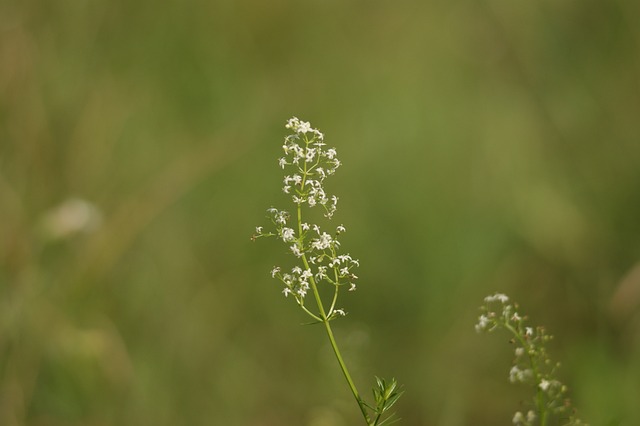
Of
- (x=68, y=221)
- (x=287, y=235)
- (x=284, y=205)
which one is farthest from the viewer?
(x=284, y=205)

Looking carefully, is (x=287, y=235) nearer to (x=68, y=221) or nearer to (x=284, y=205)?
(x=68, y=221)

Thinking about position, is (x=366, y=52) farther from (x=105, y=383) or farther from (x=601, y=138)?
(x=105, y=383)

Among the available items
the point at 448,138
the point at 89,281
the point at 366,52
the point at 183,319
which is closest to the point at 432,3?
the point at 366,52

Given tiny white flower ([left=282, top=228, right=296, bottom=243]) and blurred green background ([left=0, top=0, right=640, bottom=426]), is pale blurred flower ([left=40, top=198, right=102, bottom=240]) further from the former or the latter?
tiny white flower ([left=282, top=228, right=296, bottom=243])

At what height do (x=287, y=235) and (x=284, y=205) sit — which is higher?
(x=284, y=205)

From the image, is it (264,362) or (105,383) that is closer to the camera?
(105,383)

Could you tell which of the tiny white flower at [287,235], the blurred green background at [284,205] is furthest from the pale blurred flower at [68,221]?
the tiny white flower at [287,235]

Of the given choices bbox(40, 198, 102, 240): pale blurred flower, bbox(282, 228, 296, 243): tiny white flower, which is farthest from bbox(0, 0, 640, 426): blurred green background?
bbox(282, 228, 296, 243): tiny white flower

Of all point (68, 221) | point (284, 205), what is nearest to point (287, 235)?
point (68, 221)

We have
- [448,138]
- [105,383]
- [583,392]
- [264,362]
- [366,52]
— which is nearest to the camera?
[583,392]
